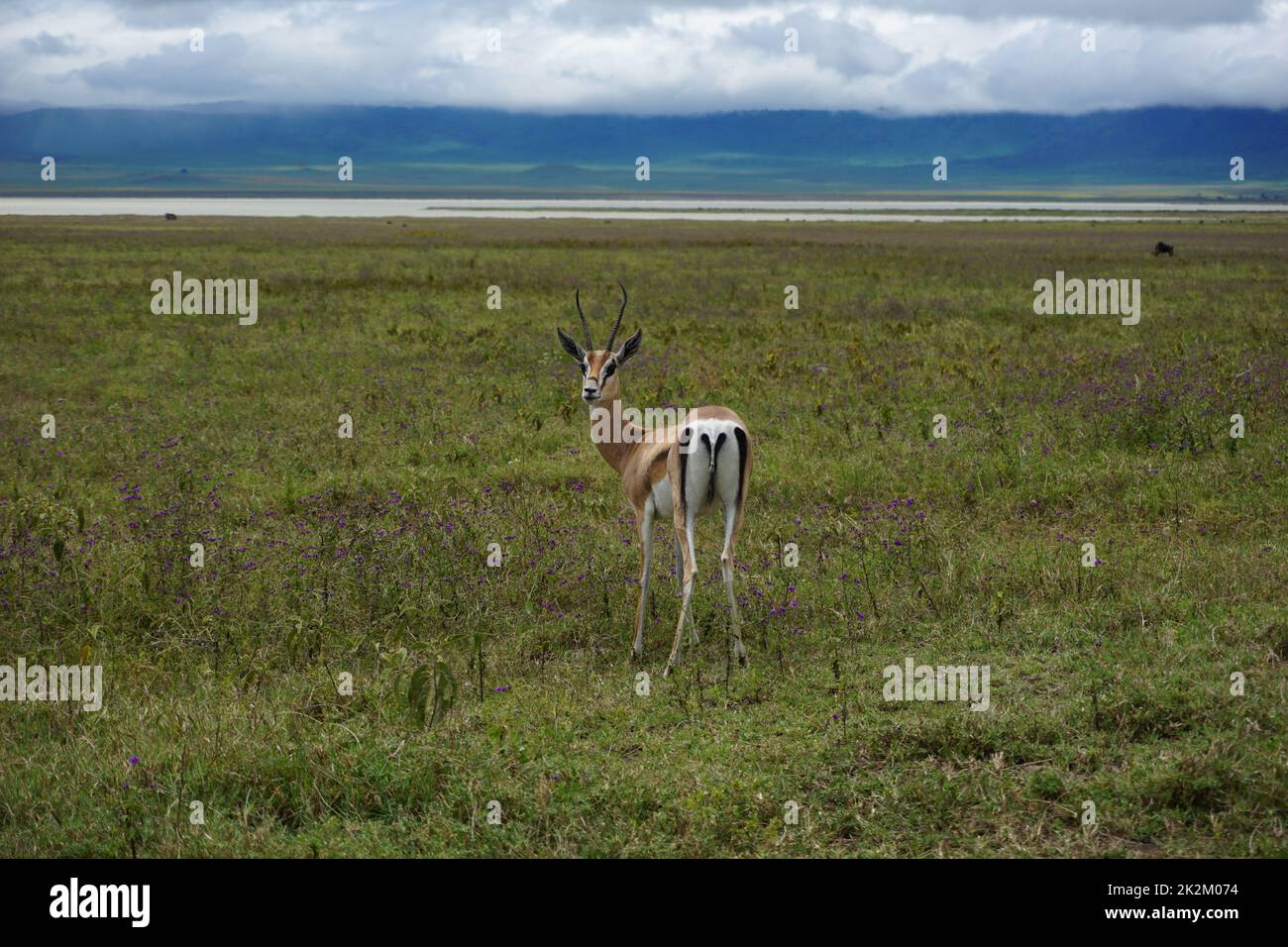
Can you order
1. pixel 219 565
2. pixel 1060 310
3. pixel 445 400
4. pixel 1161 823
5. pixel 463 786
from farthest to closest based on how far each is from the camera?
1. pixel 1060 310
2. pixel 445 400
3. pixel 219 565
4. pixel 463 786
5. pixel 1161 823

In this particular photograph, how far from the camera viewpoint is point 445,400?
16.8 m

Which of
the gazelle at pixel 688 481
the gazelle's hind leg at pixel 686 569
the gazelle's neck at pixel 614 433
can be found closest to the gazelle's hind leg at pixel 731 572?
the gazelle at pixel 688 481

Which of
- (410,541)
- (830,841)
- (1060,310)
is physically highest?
(1060,310)

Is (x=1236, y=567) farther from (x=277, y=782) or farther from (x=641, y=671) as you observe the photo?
(x=277, y=782)

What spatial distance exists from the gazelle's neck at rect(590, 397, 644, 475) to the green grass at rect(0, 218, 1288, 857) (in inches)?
40.6

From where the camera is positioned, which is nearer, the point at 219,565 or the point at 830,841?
the point at 830,841

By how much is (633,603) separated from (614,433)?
4.46 feet

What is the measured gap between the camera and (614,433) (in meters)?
9.05

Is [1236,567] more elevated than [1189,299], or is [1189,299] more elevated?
[1189,299]

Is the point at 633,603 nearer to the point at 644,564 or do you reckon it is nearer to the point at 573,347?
the point at 644,564

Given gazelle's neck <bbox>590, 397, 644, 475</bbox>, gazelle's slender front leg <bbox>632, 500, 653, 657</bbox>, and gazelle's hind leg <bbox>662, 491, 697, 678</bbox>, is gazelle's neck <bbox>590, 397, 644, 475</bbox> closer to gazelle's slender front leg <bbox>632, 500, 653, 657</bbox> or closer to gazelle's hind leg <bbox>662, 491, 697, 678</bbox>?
gazelle's slender front leg <bbox>632, 500, 653, 657</bbox>

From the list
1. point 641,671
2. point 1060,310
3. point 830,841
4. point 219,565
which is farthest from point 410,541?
point 1060,310

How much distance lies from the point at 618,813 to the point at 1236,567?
5.65 meters

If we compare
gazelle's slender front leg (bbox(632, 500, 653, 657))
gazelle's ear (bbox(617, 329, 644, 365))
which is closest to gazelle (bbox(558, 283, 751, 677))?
gazelle's slender front leg (bbox(632, 500, 653, 657))
